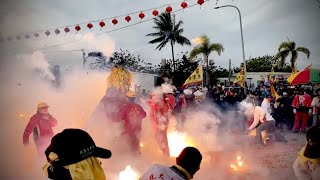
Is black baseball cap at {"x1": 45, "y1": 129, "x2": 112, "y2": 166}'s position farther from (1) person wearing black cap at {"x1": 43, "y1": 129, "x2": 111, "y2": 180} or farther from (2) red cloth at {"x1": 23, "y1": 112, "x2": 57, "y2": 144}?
(2) red cloth at {"x1": 23, "y1": 112, "x2": 57, "y2": 144}

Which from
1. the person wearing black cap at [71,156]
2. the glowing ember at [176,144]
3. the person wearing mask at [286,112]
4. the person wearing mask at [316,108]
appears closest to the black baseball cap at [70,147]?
the person wearing black cap at [71,156]

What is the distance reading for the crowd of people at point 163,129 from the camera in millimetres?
1922

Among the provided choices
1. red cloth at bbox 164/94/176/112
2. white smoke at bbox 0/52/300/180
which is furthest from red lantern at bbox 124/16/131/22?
red cloth at bbox 164/94/176/112

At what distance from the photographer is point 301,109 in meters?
11.9

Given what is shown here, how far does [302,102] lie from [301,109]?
0.28 metres

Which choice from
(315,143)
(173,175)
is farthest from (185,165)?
(315,143)

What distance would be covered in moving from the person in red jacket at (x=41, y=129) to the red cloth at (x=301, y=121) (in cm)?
972

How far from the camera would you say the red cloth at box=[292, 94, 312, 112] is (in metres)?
11.7

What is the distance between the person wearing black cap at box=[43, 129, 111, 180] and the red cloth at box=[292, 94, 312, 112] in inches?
451

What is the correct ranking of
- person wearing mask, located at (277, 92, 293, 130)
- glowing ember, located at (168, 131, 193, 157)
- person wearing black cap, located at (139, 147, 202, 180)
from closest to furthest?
person wearing black cap, located at (139, 147, 202, 180)
glowing ember, located at (168, 131, 193, 157)
person wearing mask, located at (277, 92, 293, 130)

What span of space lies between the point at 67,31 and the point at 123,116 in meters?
3.91

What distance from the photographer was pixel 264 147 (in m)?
8.95

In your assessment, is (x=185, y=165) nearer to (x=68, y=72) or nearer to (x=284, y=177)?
(x=284, y=177)

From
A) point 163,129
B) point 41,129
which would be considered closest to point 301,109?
point 163,129
